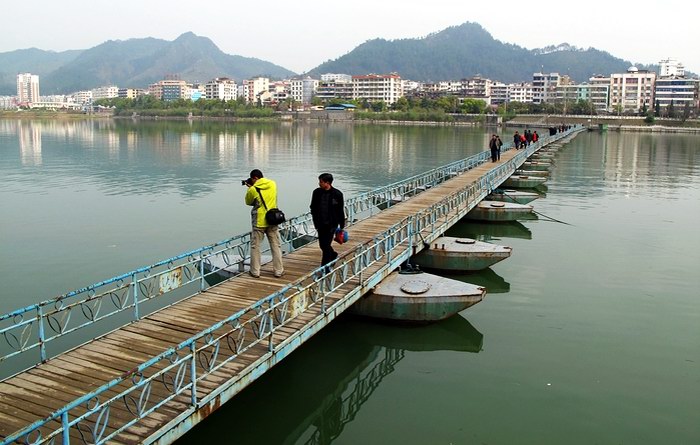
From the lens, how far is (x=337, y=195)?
11508 millimetres

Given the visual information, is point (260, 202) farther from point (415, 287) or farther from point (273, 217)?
point (415, 287)

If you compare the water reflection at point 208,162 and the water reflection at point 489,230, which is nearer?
the water reflection at point 489,230

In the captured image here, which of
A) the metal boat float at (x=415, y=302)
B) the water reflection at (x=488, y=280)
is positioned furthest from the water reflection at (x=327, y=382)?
the water reflection at (x=488, y=280)

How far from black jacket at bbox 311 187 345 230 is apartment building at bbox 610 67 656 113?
625 ft

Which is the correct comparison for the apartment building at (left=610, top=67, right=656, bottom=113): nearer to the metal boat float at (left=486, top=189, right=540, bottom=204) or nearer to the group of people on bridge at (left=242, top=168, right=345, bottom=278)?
the metal boat float at (left=486, top=189, right=540, bottom=204)

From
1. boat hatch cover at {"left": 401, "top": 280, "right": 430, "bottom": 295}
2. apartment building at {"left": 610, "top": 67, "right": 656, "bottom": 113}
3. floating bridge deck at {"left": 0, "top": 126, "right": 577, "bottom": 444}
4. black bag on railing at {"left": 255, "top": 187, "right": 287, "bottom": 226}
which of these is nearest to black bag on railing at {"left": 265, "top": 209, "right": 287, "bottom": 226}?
black bag on railing at {"left": 255, "top": 187, "right": 287, "bottom": 226}

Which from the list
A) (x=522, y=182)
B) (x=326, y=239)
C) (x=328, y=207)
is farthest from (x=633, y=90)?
(x=328, y=207)

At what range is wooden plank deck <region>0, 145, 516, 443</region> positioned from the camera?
23.2 ft

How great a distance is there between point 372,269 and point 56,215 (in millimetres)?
18246

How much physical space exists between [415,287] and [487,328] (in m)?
2.05

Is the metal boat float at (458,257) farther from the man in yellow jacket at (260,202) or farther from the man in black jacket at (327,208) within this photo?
the man in yellow jacket at (260,202)

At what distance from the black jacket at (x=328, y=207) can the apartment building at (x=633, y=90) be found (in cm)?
19056

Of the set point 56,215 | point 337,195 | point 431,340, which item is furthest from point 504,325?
point 56,215

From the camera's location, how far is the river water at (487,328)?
9.88 metres
